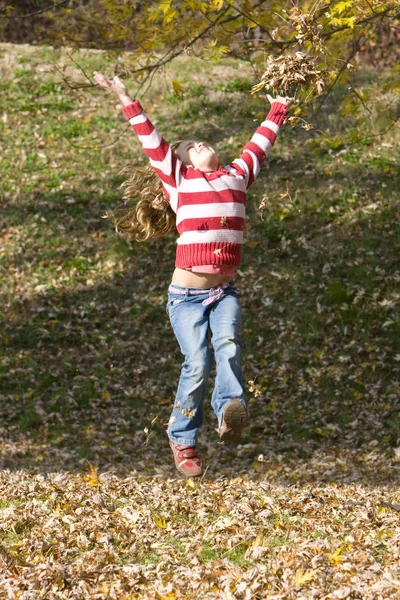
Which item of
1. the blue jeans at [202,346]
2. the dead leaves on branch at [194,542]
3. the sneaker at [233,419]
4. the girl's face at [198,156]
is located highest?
the girl's face at [198,156]

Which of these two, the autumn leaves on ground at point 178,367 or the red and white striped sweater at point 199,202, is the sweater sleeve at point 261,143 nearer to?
the red and white striped sweater at point 199,202

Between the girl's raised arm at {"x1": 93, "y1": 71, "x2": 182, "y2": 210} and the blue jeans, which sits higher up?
the girl's raised arm at {"x1": 93, "y1": 71, "x2": 182, "y2": 210}

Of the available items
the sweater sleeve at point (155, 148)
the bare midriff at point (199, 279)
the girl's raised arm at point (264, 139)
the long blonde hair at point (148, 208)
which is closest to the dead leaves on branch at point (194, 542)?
the bare midriff at point (199, 279)

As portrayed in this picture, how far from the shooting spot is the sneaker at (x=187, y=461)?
18.2 ft

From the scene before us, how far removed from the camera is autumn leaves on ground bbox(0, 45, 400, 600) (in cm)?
429

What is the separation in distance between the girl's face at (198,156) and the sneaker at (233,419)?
4.97ft

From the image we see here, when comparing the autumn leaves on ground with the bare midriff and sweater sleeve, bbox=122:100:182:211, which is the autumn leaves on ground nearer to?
the bare midriff

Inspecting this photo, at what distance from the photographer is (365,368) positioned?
973 cm

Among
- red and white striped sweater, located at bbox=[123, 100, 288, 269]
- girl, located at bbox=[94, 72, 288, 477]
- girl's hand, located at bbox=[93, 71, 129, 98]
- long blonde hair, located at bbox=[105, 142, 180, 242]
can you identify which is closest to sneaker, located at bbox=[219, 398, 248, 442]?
girl, located at bbox=[94, 72, 288, 477]

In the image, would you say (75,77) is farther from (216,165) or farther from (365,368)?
(216,165)

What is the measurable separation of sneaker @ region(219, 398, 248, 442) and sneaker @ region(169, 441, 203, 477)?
1.73ft

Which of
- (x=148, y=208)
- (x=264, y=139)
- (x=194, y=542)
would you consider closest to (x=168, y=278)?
(x=148, y=208)

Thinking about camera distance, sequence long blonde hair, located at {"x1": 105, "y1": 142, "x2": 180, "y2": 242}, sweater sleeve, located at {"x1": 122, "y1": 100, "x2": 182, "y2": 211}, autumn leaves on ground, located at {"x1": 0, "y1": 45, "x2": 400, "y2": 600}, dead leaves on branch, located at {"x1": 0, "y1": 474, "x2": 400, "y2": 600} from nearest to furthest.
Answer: dead leaves on branch, located at {"x1": 0, "y1": 474, "x2": 400, "y2": 600}
autumn leaves on ground, located at {"x1": 0, "y1": 45, "x2": 400, "y2": 600}
sweater sleeve, located at {"x1": 122, "y1": 100, "x2": 182, "y2": 211}
long blonde hair, located at {"x1": 105, "y1": 142, "x2": 180, "y2": 242}

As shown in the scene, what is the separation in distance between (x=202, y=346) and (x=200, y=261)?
0.53 m
